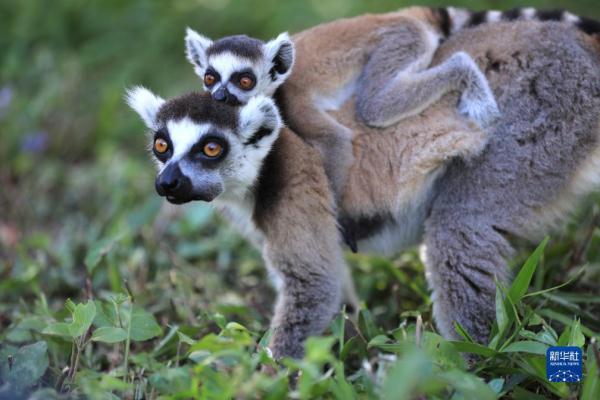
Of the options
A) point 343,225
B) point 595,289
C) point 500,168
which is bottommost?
point 595,289

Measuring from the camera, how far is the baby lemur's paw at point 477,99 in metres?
4.17

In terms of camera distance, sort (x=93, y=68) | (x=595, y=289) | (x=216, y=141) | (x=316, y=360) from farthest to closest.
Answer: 1. (x=93, y=68)
2. (x=595, y=289)
3. (x=216, y=141)
4. (x=316, y=360)

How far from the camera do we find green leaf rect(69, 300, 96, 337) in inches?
142

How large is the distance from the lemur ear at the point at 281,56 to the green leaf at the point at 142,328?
1.74 m

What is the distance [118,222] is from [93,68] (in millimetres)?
4101

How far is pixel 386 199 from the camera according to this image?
4492mm

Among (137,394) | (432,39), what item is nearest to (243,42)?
(432,39)

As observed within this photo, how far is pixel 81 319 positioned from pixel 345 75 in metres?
2.33

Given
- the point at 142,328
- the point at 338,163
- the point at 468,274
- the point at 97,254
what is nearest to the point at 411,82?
the point at 338,163

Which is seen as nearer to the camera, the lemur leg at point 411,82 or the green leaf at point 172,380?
the green leaf at point 172,380

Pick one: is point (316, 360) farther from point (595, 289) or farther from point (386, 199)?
point (595, 289)

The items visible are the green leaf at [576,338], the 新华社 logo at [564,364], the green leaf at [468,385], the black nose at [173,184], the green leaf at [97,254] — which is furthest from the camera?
the green leaf at [97,254]

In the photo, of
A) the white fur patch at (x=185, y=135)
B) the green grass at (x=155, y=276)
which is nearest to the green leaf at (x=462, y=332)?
the green grass at (x=155, y=276)

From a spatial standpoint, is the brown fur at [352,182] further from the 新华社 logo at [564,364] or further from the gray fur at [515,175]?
the 新华社 logo at [564,364]
